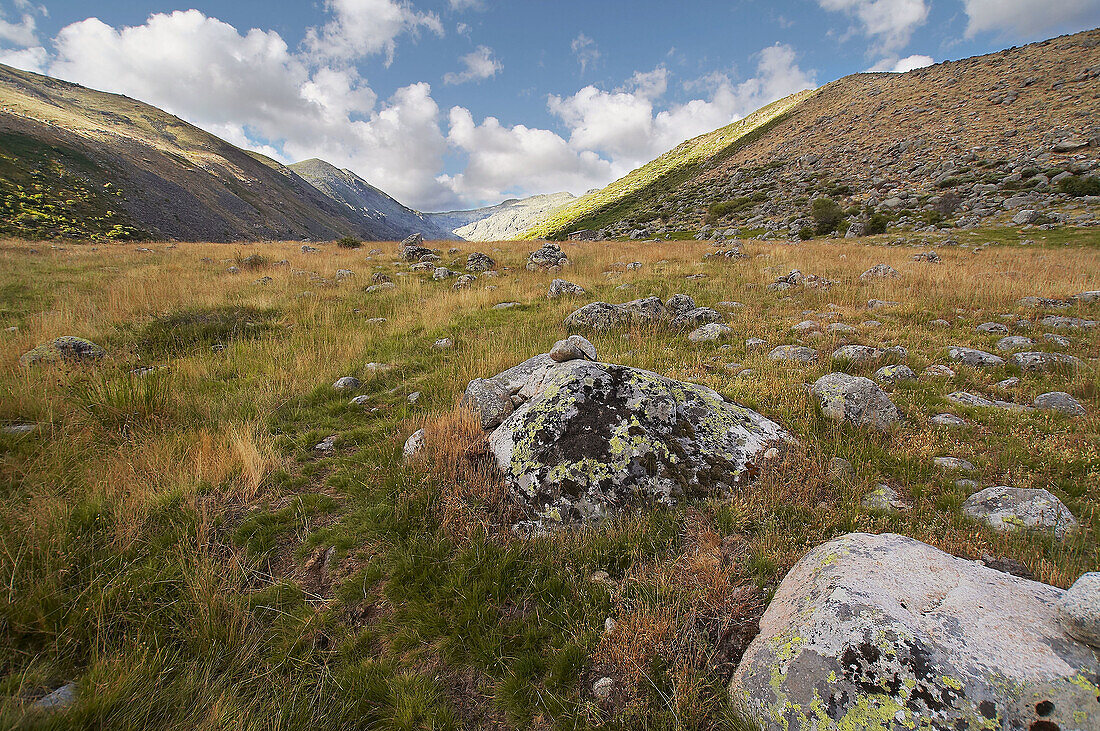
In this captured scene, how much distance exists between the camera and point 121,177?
197 feet

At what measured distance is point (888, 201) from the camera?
28422 millimetres

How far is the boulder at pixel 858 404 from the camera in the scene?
4.59 m

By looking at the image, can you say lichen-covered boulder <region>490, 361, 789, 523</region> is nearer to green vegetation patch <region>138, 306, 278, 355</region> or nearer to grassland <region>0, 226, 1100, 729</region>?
grassland <region>0, 226, 1100, 729</region>

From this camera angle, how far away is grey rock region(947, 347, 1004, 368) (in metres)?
6.14

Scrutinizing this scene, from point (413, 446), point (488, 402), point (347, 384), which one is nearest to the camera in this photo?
point (413, 446)

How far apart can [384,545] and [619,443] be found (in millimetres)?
2222

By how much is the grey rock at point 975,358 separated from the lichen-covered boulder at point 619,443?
4617 mm

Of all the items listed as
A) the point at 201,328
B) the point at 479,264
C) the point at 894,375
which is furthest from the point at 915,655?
the point at 479,264

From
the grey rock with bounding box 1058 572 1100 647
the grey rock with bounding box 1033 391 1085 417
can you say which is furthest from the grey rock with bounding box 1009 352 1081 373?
the grey rock with bounding box 1058 572 1100 647

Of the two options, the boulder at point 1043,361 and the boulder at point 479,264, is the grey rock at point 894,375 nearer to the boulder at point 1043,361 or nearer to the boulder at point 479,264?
the boulder at point 1043,361

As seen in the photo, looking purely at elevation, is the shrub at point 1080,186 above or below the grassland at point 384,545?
above

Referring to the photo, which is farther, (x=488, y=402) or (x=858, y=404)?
(x=488, y=402)

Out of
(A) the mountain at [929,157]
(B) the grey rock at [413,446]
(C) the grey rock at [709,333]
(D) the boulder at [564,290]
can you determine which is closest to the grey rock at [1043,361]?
(C) the grey rock at [709,333]

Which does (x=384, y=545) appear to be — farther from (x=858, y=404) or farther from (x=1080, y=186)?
(x=1080, y=186)
